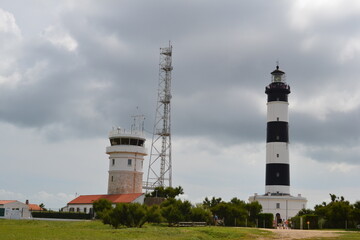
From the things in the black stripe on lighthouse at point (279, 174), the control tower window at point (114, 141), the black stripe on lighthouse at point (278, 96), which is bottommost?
the black stripe on lighthouse at point (279, 174)

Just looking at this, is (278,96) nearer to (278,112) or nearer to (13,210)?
(278,112)

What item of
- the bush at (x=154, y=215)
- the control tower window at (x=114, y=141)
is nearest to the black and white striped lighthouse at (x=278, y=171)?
the bush at (x=154, y=215)

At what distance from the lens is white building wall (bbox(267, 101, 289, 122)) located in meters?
58.6

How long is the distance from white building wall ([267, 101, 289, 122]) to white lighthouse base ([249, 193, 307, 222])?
8.85m

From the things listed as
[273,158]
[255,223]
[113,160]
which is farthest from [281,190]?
[113,160]

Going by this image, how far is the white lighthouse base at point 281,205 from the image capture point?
5722 cm

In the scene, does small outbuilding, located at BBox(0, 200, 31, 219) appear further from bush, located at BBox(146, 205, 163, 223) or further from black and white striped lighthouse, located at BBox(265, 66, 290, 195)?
black and white striped lighthouse, located at BBox(265, 66, 290, 195)

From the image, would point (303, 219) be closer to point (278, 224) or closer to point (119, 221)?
point (278, 224)

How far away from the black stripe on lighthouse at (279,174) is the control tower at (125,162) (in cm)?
1694

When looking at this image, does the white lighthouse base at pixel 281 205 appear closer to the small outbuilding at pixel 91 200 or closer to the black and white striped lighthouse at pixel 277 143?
the black and white striped lighthouse at pixel 277 143

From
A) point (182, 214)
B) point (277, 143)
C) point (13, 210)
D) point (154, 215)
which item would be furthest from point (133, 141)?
point (154, 215)

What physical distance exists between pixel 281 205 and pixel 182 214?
A: 659 inches

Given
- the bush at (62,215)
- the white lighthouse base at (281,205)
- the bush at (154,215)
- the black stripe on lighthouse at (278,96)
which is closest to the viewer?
the bush at (154,215)

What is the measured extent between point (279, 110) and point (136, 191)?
2087 centimetres
